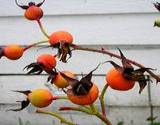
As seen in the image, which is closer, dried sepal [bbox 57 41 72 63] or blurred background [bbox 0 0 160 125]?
dried sepal [bbox 57 41 72 63]

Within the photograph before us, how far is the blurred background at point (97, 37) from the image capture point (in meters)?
2.95

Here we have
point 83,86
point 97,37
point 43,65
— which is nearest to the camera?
point 83,86

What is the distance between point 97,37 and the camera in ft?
9.96

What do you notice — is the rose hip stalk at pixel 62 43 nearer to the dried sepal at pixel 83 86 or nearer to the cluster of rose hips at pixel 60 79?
the cluster of rose hips at pixel 60 79

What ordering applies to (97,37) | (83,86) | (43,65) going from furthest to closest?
1. (97,37)
2. (43,65)
3. (83,86)

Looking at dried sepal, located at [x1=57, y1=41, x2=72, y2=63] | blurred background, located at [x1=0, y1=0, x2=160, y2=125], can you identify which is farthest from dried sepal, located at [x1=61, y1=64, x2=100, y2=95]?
blurred background, located at [x1=0, y1=0, x2=160, y2=125]

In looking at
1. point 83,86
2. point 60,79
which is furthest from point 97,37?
point 83,86

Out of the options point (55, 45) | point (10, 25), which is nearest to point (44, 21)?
point (10, 25)

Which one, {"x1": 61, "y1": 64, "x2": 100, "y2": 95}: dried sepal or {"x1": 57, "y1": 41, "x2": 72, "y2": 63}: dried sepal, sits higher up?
{"x1": 57, "y1": 41, "x2": 72, "y2": 63}: dried sepal

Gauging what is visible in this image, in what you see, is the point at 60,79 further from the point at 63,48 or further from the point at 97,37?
the point at 97,37

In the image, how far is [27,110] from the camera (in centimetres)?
337

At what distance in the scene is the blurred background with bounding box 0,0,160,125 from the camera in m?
2.95

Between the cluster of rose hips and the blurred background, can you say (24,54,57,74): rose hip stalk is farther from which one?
the blurred background

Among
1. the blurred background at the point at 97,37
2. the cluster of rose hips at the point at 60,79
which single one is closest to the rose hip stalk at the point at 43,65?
the cluster of rose hips at the point at 60,79
